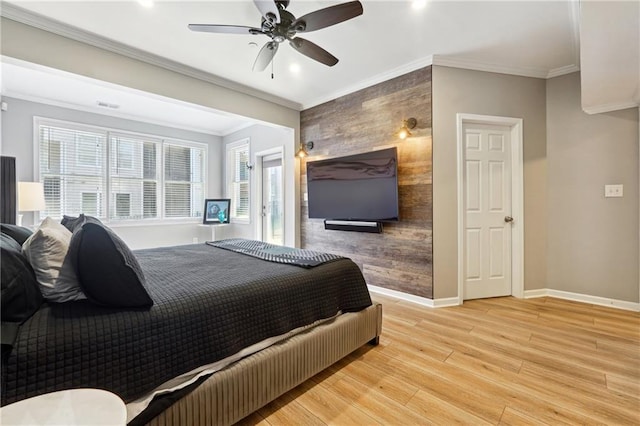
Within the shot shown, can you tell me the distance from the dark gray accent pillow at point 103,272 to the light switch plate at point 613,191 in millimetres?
4382

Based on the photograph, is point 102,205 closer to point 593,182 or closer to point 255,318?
point 255,318

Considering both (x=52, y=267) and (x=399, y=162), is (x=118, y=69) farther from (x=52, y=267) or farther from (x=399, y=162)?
(x=399, y=162)

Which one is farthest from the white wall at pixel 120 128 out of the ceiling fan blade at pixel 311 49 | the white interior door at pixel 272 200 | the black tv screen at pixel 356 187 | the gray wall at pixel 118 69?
the ceiling fan blade at pixel 311 49

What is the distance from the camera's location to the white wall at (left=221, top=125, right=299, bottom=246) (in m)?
4.62

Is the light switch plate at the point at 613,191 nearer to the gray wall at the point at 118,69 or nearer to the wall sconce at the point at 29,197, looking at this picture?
the gray wall at the point at 118,69

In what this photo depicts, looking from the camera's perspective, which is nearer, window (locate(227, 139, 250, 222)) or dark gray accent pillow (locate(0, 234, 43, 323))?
dark gray accent pillow (locate(0, 234, 43, 323))

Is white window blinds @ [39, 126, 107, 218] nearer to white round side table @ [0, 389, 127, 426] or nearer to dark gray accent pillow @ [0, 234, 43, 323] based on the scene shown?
Result: dark gray accent pillow @ [0, 234, 43, 323]

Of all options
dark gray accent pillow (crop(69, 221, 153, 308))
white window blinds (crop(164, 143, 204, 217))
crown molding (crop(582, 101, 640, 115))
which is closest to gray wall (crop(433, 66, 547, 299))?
crown molding (crop(582, 101, 640, 115))

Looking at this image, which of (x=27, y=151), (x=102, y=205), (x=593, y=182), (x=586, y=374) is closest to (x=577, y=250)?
(x=593, y=182)

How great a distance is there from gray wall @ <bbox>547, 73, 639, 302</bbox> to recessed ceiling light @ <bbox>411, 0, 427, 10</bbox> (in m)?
2.25

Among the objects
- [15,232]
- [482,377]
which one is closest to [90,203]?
[15,232]

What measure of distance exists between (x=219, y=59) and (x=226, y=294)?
2806 millimetres

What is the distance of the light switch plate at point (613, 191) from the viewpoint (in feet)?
9.93

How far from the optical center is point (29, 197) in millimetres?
3285
